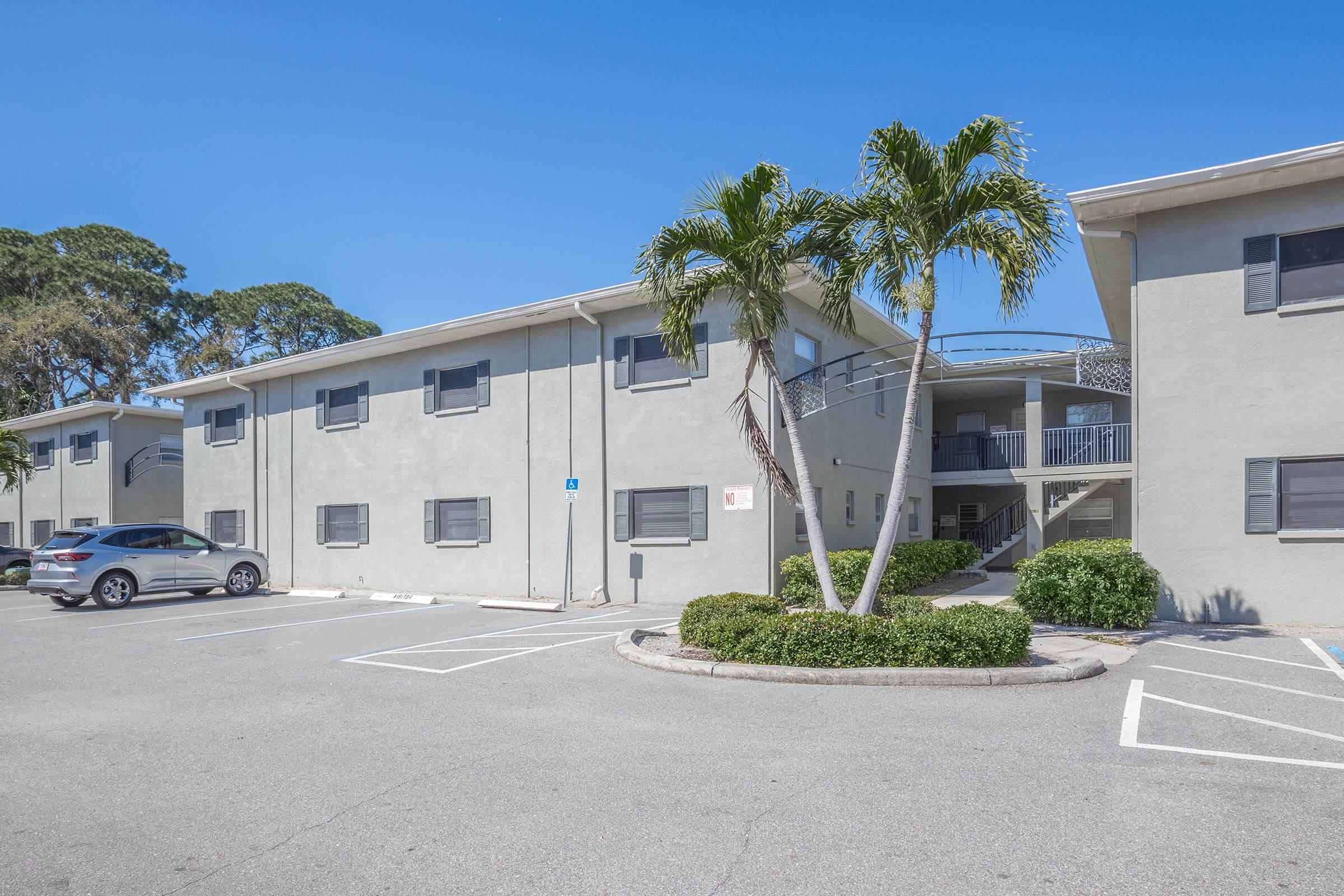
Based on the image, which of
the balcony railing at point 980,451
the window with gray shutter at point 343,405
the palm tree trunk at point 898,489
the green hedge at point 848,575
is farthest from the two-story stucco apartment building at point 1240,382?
the window with gray shutter at point 343,405

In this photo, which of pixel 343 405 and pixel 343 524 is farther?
pixel 343 405

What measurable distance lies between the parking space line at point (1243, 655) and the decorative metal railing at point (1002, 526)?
44.9ft

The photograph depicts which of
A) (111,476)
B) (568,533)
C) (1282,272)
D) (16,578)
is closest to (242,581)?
(568,533)

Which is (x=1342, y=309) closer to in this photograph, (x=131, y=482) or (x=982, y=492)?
(x=982, y=492)

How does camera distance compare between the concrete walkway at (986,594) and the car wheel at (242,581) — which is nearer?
the concrete walkway at (986,594)

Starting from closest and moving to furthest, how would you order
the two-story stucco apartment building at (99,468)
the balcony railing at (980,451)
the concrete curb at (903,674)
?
the concrete curb at (903,674) → the balcony railing at (980,451) → the two-story stucco apartment building at (99,468)

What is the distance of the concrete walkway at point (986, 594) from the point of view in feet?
47.5

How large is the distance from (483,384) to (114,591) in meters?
8.07

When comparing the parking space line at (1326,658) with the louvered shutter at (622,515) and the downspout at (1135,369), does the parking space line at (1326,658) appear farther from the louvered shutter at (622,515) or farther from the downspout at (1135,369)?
the louvered shutter at (622,515)

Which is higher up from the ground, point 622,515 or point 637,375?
point 637,375

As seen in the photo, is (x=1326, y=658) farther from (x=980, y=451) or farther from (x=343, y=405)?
(x=343, y=405)

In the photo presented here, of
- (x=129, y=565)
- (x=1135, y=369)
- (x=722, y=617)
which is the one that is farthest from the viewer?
(x=129, y=565)

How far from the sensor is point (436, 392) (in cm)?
1889

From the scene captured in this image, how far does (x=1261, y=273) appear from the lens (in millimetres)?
11156
